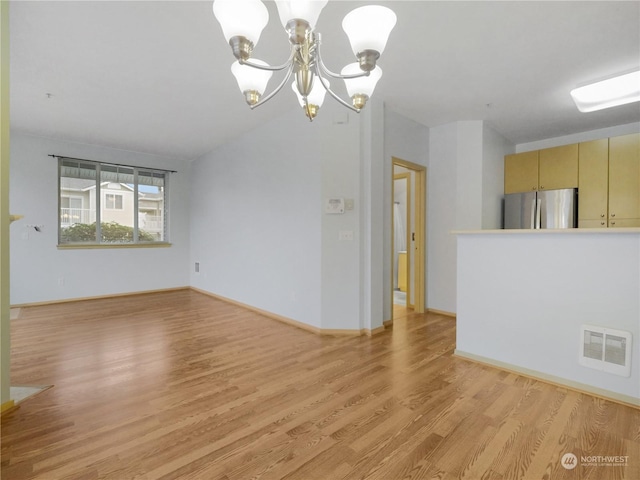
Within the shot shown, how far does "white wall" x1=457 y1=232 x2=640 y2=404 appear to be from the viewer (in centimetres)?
198

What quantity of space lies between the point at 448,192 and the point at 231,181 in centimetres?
341

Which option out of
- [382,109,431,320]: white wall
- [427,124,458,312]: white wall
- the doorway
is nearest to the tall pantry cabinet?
[427,124,458,312]: white wall

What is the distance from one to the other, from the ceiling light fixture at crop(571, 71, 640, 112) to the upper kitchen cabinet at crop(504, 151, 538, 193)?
1.07 m

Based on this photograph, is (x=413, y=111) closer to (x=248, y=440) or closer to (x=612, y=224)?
(x=612, y=224)

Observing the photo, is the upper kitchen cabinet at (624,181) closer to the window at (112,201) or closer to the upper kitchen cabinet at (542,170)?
the upper kitchen cabinet at (542,170)

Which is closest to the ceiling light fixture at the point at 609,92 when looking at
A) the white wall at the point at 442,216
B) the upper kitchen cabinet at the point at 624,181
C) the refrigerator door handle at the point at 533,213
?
the upper kitchen cabinet at the point at 624,181

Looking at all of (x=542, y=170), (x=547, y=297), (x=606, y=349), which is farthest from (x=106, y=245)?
(x=542, y=170)

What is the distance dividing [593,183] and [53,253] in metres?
8.01

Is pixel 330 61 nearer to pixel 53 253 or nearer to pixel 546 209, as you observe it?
pixel 546 209

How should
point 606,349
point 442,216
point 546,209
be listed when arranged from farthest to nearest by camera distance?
point 442,216 → point 546,209 → point 606,349

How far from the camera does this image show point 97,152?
5.18 meters

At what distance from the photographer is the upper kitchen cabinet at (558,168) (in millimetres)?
3930

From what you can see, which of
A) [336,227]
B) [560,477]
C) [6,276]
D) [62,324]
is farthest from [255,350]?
[62,324]

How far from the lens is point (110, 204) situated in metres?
5.36
